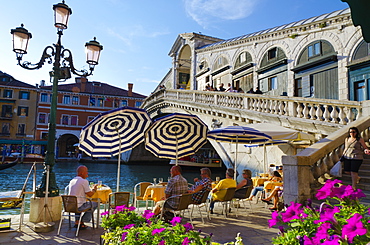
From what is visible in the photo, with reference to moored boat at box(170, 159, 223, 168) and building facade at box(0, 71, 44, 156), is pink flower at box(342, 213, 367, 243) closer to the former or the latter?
moored boat at box(170, 159, 223, 168)

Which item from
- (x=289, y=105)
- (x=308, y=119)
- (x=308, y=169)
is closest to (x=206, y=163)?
(x=289, y=105)

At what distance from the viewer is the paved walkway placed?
4406 mm

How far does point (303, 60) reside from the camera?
47.0 ft

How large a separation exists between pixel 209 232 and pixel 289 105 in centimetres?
617

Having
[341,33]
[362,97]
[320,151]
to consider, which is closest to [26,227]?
[320,151]

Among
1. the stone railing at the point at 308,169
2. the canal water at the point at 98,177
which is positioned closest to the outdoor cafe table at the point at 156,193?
the stone railing at the point at 308,169

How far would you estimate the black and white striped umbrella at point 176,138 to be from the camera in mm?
7281

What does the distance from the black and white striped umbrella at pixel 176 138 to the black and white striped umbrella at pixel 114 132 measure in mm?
383

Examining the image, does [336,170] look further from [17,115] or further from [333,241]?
[17,115]

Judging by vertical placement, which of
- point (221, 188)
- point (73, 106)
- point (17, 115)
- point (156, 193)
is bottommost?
point (156, 193)

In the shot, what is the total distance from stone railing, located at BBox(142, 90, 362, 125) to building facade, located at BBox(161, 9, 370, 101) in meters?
2.31

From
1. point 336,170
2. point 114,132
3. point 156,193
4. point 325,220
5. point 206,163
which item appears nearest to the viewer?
point 325,220

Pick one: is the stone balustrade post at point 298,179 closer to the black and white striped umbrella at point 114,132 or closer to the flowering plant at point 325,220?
the flowering plant at point 325,220

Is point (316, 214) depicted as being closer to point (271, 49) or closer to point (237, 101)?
point (237, 101)
